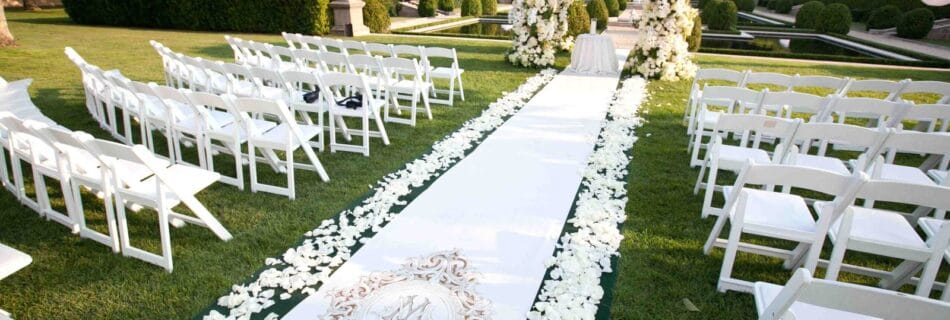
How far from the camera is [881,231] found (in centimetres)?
286

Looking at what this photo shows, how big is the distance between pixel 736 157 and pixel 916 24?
22.4 metres

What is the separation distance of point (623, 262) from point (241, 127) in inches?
129

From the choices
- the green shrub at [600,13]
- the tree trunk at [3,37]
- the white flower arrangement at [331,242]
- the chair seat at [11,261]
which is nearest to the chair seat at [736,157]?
the white flower arrangement at [331,242]

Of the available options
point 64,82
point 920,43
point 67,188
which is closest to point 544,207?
point 67,188

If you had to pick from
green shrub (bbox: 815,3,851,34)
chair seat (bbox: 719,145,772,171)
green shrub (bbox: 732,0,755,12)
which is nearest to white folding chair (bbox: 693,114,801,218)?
chair seat (bbox: 719,145,772,171)

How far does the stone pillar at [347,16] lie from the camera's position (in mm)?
16234

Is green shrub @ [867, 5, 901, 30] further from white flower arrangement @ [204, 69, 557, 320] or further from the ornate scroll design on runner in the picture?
the ornate scroll design on runner

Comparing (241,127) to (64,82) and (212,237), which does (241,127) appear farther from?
(64,82)

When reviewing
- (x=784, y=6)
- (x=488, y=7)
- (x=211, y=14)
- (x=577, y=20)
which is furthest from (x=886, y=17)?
(x=211, y=14)

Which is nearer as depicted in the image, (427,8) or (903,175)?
(903,175)

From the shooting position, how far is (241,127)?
14.5 feet

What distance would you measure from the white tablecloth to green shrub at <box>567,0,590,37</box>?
4515 millimetres

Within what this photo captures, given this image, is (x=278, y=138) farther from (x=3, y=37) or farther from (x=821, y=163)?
(x=3, y=37)

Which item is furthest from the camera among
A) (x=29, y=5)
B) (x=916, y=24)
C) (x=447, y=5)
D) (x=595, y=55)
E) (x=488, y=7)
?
(x=447, y=5)
